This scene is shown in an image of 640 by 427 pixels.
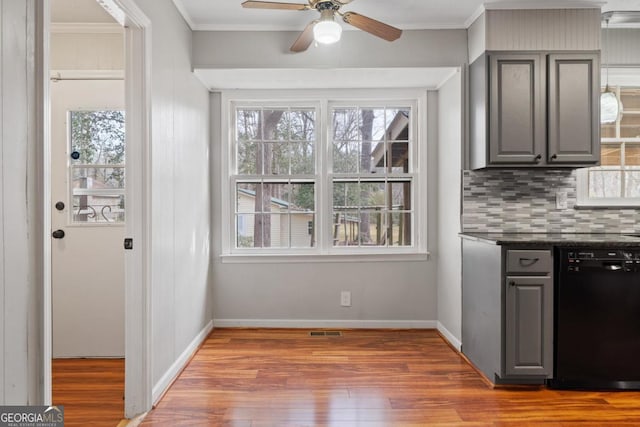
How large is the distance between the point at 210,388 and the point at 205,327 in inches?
40.9

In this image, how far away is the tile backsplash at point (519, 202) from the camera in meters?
3.26

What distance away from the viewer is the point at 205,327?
3.64 metres

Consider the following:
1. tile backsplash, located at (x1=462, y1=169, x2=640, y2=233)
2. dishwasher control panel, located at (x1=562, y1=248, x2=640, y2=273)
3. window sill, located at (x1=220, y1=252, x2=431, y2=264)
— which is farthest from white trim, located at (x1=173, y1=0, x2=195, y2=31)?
dishwasher control panel, located at (x1=562, y1=248, x2=640, y2=273)

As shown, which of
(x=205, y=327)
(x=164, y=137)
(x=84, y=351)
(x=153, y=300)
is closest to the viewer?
(x=153, y=300)

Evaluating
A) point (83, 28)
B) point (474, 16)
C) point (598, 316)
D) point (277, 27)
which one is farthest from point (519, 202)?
point (83, 28)

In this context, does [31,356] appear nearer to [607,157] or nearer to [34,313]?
[34,313]

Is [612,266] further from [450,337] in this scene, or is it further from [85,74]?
[85,74]

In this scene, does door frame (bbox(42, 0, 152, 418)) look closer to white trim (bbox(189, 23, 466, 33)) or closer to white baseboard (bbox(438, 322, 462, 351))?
white trim (bbox(189, 23, 466, 33))

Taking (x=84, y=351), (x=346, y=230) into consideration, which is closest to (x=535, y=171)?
(x=346, y=230)

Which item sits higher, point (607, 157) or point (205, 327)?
point (607, 157)

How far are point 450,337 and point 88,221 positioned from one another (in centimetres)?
298

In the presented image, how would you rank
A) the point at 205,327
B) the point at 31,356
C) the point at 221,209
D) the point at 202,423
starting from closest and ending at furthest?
1. the point at 31,356
2. the point at 202,423
3. the point at 205,327
4. the point at 221,209

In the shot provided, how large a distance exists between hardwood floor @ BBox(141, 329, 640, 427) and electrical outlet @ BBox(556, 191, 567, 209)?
136cm

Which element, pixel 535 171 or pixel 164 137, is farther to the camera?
pixel 535 171
